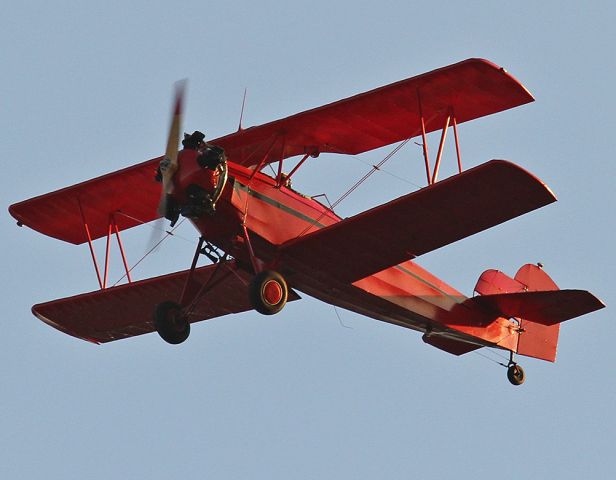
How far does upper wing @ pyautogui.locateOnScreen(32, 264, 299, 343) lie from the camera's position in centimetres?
2036

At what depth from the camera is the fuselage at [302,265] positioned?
1781 cm

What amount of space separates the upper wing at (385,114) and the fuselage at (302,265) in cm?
65

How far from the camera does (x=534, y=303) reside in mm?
20219

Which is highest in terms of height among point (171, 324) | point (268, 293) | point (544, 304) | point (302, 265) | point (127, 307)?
point (544, 304)

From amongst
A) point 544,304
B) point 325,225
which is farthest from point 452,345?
point 325,225

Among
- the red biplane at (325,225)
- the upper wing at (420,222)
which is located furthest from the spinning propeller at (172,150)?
the upper wing at (420,222)

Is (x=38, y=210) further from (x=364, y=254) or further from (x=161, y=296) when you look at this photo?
(x=364, y=254)

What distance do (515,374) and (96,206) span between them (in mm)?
6039

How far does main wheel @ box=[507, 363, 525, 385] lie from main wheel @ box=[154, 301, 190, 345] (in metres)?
4.73

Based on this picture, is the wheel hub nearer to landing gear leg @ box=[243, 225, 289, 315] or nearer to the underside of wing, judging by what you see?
landing gear leg @ box=[243, 225, 289, 315]

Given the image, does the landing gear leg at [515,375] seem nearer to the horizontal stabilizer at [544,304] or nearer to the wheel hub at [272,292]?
the horizontal stabilizer at [544,304]

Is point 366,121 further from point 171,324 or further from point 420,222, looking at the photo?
point 171,324

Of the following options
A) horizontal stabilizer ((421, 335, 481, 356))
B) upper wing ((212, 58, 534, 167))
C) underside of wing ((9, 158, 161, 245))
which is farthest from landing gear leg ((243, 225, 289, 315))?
horizontal stabilizer ((421, 335, 481, 356))

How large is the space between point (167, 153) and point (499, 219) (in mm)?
3791
